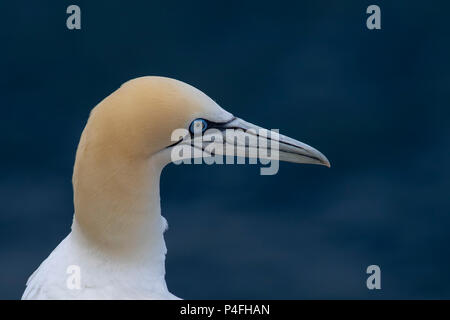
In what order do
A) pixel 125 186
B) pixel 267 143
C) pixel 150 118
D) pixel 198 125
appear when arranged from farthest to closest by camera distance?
pixel 267 143 < pixel 198 125 < pixel 125 186 < pixel 150 118

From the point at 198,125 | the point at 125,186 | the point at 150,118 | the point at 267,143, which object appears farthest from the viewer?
the point at 267,143

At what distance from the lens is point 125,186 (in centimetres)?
707

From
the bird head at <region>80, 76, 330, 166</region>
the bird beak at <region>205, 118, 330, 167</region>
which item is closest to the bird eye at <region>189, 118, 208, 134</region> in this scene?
the bird head at <region>80, 76, 330, 166</region>

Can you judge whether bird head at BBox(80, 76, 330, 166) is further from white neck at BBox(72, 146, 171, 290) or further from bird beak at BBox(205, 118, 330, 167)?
bird beak at BBox(205, 118, 330, 167)

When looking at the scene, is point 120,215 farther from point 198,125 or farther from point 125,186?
point 198,125

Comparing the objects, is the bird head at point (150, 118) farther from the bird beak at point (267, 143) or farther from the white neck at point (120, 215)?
the bird beak at point (267, 143)

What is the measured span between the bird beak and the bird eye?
0.24 m

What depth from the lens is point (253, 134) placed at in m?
7.51

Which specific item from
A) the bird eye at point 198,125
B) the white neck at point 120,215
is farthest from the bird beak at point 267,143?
the white neck at point 120,215

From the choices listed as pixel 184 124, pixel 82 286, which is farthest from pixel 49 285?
pixel 184 124

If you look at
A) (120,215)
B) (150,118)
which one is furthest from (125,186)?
(150,118)

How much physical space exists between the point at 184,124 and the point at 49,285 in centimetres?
152

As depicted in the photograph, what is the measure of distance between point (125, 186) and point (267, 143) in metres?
1.13
